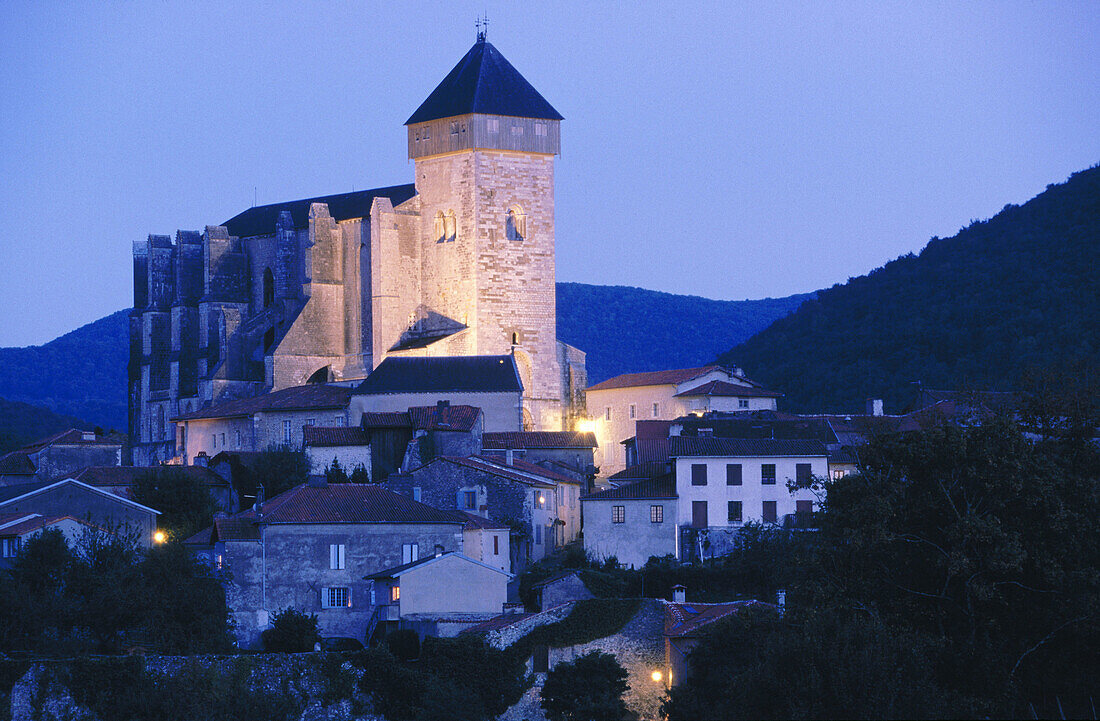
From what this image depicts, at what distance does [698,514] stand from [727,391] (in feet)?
47.5

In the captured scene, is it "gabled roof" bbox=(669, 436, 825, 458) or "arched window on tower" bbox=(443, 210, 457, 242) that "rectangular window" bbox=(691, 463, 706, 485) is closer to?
"gabled roof" bbox=(669, 436, 825, 458)

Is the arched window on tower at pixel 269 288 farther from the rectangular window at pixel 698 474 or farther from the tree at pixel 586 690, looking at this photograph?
the tree at pixel 586 690

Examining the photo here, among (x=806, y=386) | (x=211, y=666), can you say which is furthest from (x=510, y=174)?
(x=211, y=666)

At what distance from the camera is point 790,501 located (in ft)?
156

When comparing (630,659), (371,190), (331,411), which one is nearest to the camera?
(630,659)

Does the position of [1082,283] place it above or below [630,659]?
above

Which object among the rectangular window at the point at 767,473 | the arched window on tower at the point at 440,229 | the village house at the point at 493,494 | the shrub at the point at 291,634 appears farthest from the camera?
the arched window on tower at the point at 440,229

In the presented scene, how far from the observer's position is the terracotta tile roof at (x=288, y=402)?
59688 mm

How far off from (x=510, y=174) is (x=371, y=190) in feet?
27.2

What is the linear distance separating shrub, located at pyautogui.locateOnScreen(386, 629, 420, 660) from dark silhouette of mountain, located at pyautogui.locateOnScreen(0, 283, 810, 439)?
83.5 metres

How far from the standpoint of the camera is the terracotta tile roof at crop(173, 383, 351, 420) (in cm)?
5969

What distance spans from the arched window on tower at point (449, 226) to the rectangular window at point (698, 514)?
20.9 meters

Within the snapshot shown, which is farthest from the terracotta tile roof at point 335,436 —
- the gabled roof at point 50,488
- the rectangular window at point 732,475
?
the rectangular window at point 732,475

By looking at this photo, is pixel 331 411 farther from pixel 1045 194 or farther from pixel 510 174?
pixel 1045 194
